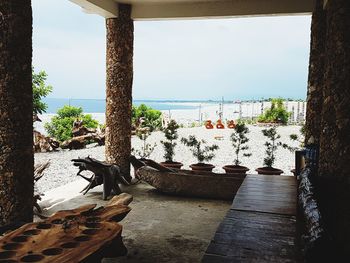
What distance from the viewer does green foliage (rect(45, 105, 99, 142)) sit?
41.2 feet

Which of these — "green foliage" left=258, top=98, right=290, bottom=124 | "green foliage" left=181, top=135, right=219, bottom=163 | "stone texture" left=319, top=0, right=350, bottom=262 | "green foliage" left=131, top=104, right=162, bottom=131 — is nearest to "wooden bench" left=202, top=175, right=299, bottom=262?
"stone texture" left=319, top=0, right=350, bottom=262

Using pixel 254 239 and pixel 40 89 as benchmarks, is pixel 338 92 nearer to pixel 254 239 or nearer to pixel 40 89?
pixel 254 239

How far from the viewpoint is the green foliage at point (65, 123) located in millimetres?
12570

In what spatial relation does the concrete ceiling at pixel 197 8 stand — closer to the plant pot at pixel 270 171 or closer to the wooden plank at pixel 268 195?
the plant pot at pixel 270 171

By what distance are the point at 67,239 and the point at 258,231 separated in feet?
4.17

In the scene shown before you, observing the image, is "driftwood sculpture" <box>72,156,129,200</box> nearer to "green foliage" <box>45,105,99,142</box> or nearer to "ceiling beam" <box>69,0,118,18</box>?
"ceiling beam" <box>69,0,118,18</box>

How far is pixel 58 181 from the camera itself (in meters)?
7.15

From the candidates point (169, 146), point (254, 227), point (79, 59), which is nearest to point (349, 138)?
point (254, 227)

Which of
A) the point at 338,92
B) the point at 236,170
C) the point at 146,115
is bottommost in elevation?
the point at 236,170

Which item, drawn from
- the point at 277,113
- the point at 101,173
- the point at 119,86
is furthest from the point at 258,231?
the point at 277,113

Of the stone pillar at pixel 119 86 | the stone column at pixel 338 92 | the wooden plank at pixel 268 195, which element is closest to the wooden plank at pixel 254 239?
the wooden plank at pixel 268 195

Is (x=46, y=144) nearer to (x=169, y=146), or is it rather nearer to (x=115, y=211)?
(x=169, y=146)

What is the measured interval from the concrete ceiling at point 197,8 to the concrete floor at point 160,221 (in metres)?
3.08

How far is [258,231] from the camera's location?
2512 mm
